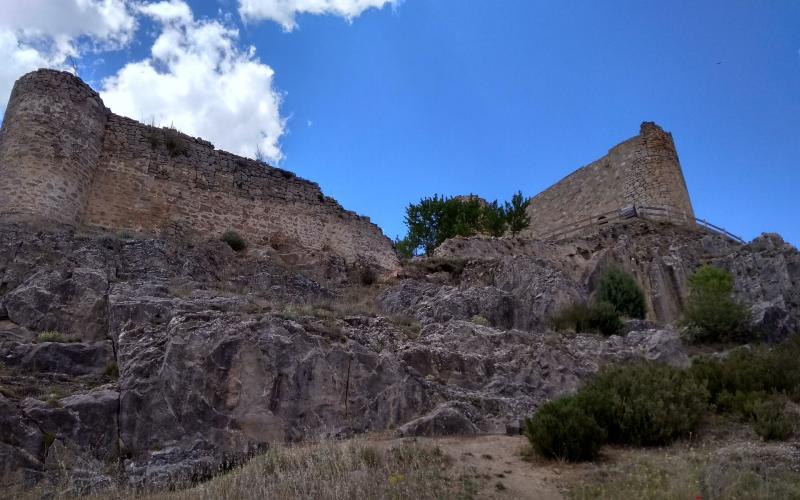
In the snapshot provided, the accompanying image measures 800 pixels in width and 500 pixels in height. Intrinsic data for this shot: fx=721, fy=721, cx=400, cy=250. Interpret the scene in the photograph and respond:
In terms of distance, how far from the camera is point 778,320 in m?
14.2

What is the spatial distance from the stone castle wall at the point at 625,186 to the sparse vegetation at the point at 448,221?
11.6 ft

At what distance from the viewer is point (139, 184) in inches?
662

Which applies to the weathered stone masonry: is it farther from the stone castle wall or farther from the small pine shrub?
the stone castle wall

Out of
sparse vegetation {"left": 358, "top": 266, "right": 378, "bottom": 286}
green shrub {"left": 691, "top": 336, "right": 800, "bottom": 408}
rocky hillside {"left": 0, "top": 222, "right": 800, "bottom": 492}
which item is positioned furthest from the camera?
sparse vegetation {"left": 358, "top": 266, "right": 378, "bottom": 286}

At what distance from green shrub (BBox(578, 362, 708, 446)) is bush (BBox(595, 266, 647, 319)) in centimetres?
653

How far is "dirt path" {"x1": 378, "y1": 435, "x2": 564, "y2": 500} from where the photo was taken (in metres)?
7.20

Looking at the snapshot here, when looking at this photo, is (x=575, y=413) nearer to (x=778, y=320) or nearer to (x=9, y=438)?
(x=9, y=438)

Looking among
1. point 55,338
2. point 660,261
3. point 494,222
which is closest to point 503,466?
point 55,338

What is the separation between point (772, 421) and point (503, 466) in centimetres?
337

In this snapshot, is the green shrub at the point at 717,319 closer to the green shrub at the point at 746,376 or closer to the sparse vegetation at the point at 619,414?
the green shrub at the point at 746,376

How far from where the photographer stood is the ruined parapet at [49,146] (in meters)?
14.7

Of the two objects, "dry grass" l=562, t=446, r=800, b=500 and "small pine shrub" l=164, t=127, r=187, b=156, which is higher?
"small pine shrub" l=164, t=127, r=187, b=156

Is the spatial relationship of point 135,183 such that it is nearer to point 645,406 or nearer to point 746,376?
point 645,406

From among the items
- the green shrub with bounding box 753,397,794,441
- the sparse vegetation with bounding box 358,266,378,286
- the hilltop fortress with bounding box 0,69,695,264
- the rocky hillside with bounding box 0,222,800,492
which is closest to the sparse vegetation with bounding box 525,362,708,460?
the green shrub with bounding box 753,397,794,441
